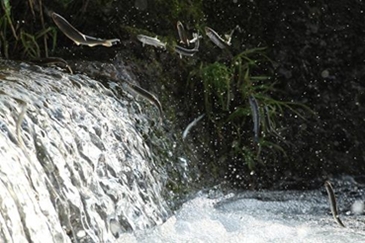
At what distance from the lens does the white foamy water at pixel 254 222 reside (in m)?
5.01

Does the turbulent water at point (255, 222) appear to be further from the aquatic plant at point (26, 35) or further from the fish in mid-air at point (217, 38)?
the aquatic plant at point (26, 35)

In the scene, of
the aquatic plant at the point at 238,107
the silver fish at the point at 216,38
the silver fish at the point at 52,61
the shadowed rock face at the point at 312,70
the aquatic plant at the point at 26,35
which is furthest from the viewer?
the shadowed rock face at the point at 312,70

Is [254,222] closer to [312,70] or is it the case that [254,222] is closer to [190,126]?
[190,126]

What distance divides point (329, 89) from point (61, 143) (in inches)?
122

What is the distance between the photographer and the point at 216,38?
6215 mm

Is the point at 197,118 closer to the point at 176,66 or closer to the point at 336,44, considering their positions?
the point at 176,66

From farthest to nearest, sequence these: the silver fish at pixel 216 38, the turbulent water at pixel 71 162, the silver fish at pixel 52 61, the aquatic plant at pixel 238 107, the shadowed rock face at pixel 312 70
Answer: the shadowed rock face at pixel 312 70
the aquatic plant at pixel 238 107
the silver fish at pixel 216 38
the silver fish at pixel 52 61
the turbulent water at pixel 71 162

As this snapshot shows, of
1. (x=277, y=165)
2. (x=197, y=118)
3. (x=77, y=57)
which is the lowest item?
(x=277, y=165)

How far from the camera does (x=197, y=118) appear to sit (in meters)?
6.39

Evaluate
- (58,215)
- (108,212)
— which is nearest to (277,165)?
(108,212)

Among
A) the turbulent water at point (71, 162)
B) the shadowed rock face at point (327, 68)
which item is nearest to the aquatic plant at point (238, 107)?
the shadowed rock face at point (327, 68)

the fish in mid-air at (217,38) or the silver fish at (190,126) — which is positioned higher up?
the fish in mid-air at (217,38)

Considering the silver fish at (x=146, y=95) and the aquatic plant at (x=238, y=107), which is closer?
the silver fish at (x=146, y=95)

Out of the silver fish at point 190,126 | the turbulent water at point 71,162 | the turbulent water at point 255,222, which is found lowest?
the turbulent water at point 255,222
